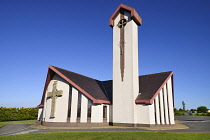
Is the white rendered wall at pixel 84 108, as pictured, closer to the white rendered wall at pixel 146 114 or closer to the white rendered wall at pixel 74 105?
the white rendered wall at pixel 74 105

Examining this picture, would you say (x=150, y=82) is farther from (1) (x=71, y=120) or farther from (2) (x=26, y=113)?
(2) (x=26, y=113)

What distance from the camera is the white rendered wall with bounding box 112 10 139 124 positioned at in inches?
834

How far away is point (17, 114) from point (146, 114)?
29696mm

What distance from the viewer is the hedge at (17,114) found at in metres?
33.9

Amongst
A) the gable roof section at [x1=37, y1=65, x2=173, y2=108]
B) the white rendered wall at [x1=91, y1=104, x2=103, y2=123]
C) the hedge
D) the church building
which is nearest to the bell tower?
the church building

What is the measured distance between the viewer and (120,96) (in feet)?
73.2

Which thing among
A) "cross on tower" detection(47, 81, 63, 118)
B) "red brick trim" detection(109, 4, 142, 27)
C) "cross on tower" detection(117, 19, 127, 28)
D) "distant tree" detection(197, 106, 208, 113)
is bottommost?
"distant tree" detection(197, 106, 208, 113)

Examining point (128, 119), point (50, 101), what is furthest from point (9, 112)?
point (128, 119)

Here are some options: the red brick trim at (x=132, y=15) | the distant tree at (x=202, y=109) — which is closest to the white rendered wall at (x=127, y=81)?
the red brick trim at (x=132, y=15)

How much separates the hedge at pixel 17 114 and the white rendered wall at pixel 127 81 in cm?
2485

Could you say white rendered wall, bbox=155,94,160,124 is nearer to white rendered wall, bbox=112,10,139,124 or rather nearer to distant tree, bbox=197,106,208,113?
white rendered wall, bbox=112,10,139,124

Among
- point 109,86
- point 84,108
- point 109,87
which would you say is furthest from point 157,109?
point 84,108

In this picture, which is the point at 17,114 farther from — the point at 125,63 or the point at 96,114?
the point at 125,63

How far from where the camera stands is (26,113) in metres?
37.5
